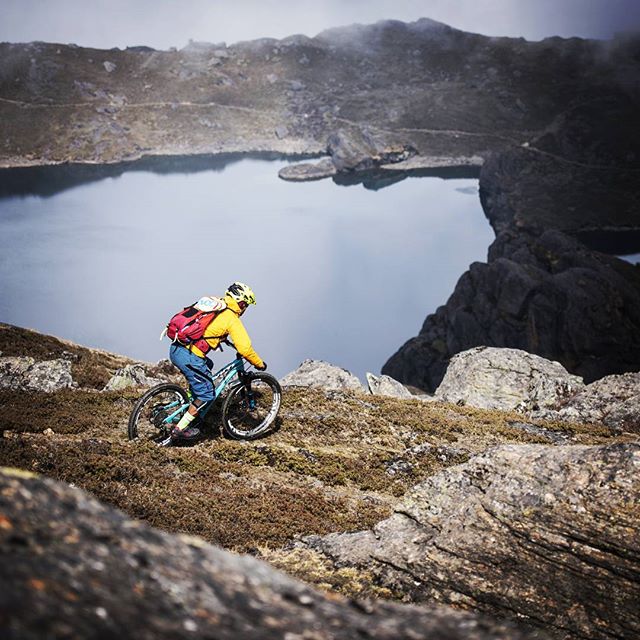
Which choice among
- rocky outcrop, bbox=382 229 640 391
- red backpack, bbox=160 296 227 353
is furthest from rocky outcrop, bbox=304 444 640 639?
rocky outcrop, bbox=382 229 640 391

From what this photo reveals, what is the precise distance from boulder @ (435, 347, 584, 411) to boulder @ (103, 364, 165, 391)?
51.6 feet

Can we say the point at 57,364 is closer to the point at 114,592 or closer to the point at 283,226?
the point at 114,592

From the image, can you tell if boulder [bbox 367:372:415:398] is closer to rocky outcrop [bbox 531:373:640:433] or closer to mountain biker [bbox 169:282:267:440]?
rocky outcrop [bbox 531:373:640:433]

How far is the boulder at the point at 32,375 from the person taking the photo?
1867 cm

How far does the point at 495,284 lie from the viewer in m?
77.9

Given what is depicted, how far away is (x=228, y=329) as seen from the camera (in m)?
12.7

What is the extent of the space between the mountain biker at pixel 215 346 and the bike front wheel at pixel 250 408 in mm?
1027

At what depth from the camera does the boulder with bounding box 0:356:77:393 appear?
1867 cm

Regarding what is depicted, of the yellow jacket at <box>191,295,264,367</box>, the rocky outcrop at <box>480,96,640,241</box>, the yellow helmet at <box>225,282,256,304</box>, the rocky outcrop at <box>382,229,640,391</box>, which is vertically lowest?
the rocky outcrop at <box>382,229,640,391</box>

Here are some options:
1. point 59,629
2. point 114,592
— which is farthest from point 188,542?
point 59,629

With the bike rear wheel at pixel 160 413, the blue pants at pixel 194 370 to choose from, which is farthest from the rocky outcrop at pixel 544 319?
the blue pants at pixel 194 370

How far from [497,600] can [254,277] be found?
124450 millimetres

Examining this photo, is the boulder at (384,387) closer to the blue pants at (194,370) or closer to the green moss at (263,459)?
the green moss at (263,459)

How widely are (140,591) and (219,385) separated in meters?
10.4
